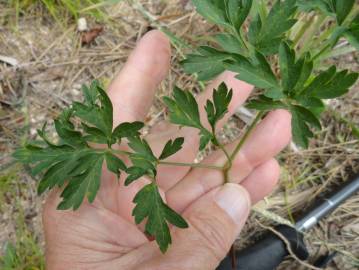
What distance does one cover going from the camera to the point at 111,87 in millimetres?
1921

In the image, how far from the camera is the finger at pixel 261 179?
1.89 metres

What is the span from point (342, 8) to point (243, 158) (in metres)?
0.87

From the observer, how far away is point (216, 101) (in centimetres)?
128

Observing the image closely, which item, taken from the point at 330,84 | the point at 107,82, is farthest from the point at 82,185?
the point at 107,82

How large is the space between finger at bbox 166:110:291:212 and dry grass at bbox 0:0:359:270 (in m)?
0.42

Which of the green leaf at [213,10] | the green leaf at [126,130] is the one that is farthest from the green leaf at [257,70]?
the green leaf at [126,130]

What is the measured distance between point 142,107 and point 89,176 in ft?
2.10

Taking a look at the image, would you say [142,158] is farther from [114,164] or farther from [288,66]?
[288,66]

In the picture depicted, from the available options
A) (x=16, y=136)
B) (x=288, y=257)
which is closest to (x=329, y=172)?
(x=288, y=257)

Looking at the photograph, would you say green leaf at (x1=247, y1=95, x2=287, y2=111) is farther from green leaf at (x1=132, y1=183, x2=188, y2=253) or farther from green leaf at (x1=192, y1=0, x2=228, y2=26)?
green leaf at (x1=132, y1=183, x2=188, y2=253)

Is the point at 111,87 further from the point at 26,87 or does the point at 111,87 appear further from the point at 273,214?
the point at 273,214

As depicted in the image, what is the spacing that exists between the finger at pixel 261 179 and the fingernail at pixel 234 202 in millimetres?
355

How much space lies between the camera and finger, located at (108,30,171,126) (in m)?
1.85

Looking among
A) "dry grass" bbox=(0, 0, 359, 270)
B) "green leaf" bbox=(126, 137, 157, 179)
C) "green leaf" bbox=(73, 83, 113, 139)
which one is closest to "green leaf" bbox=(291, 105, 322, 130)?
"green leaf" bbox=(126, 137, 157, 179)
